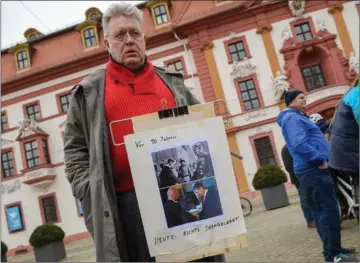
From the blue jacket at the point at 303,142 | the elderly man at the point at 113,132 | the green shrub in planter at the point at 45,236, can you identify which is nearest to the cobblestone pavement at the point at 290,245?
the blue jacket at the point at 303,142

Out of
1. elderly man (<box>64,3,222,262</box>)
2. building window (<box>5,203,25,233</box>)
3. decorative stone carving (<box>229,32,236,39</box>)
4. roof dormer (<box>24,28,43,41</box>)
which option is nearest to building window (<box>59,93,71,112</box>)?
building window (<box>5,203,25,233</box>)

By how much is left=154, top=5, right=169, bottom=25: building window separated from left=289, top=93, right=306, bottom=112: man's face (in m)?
21.3

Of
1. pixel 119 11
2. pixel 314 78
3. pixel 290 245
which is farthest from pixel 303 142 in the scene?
pixel 314 78

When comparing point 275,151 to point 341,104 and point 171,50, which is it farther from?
point 341,104

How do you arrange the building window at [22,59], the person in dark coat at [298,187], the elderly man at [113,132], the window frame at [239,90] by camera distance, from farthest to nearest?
the building window at [22,59] → the window frame at [239,90] → the person in dark coat at [298,187] → the elderly man at [113,132]

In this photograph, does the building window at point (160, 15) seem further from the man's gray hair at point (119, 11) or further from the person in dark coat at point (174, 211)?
the person in dark coat at point (174, 211)

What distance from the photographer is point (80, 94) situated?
1999mm

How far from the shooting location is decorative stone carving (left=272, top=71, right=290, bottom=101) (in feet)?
70.6

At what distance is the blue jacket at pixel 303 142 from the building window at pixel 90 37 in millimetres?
22595

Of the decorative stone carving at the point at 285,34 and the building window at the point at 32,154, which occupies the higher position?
the decorative stone carving at the point at 285,34

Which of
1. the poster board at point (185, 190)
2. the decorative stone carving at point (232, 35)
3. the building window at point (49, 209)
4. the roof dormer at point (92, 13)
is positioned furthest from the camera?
the roof dormer at point (92, 13)

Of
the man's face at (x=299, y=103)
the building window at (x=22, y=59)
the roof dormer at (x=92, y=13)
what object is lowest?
the man's face at (x=299, y=103)

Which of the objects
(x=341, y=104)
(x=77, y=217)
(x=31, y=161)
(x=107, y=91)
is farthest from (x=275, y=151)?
(x=107, y=91)

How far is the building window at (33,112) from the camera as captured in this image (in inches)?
967
